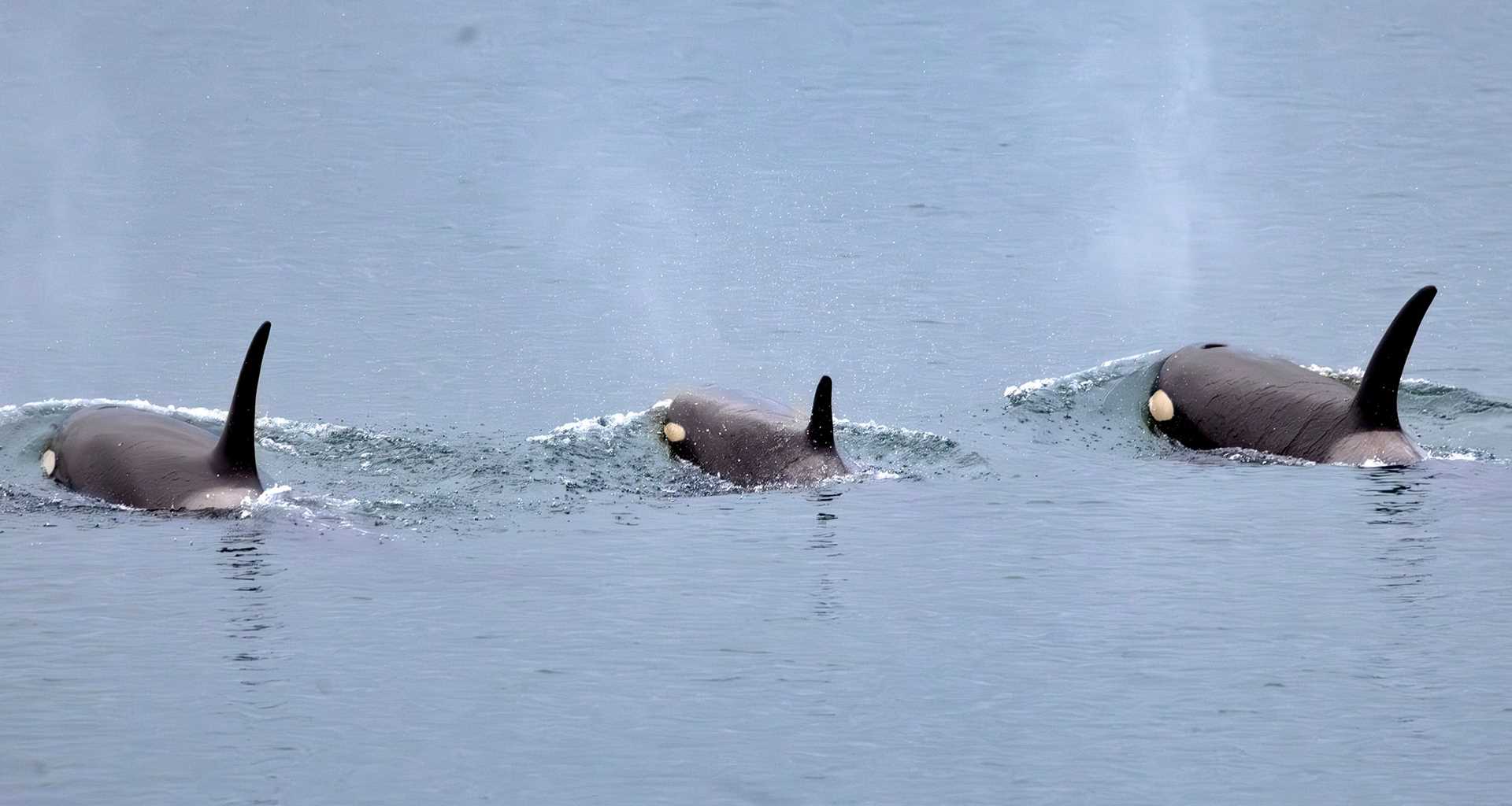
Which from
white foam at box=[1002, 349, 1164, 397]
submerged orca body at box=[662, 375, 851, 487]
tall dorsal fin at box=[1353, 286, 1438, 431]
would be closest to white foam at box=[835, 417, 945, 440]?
submerged orca body at box=[662, 375, 851, 487]

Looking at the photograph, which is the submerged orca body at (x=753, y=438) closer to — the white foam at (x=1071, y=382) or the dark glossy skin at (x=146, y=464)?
the white foam at (x=1071, y=382)

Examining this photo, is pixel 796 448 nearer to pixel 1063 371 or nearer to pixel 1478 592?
pixel 1478 592

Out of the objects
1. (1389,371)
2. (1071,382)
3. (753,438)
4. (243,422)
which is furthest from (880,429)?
(243,422)

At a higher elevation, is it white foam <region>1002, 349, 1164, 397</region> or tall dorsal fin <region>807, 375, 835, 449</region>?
tall dorsal fin <region>807, 375, 835, 449</region>

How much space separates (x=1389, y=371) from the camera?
19734mm

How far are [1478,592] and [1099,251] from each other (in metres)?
23.3

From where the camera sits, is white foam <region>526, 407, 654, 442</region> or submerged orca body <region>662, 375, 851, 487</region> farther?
white foam <region>526, 407, 654, 442</region>

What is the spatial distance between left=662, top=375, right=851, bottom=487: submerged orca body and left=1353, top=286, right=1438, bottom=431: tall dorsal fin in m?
4.30

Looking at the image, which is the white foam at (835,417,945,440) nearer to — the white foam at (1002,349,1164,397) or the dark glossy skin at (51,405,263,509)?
the white foam at (1002,349,1164,397)

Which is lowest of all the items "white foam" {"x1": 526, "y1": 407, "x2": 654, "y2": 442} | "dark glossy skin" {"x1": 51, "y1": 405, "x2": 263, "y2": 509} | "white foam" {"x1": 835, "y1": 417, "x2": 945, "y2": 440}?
"white foam" {"x1": 835, "y1": 417, "x2": 945, "y2": 440}

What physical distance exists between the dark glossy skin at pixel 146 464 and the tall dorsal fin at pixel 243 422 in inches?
2.6

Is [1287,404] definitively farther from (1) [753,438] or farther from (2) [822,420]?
(1) [753,438]

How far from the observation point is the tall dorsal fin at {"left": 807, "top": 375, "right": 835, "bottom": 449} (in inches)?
741

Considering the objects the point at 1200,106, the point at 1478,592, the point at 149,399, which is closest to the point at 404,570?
the point at 1478,592
